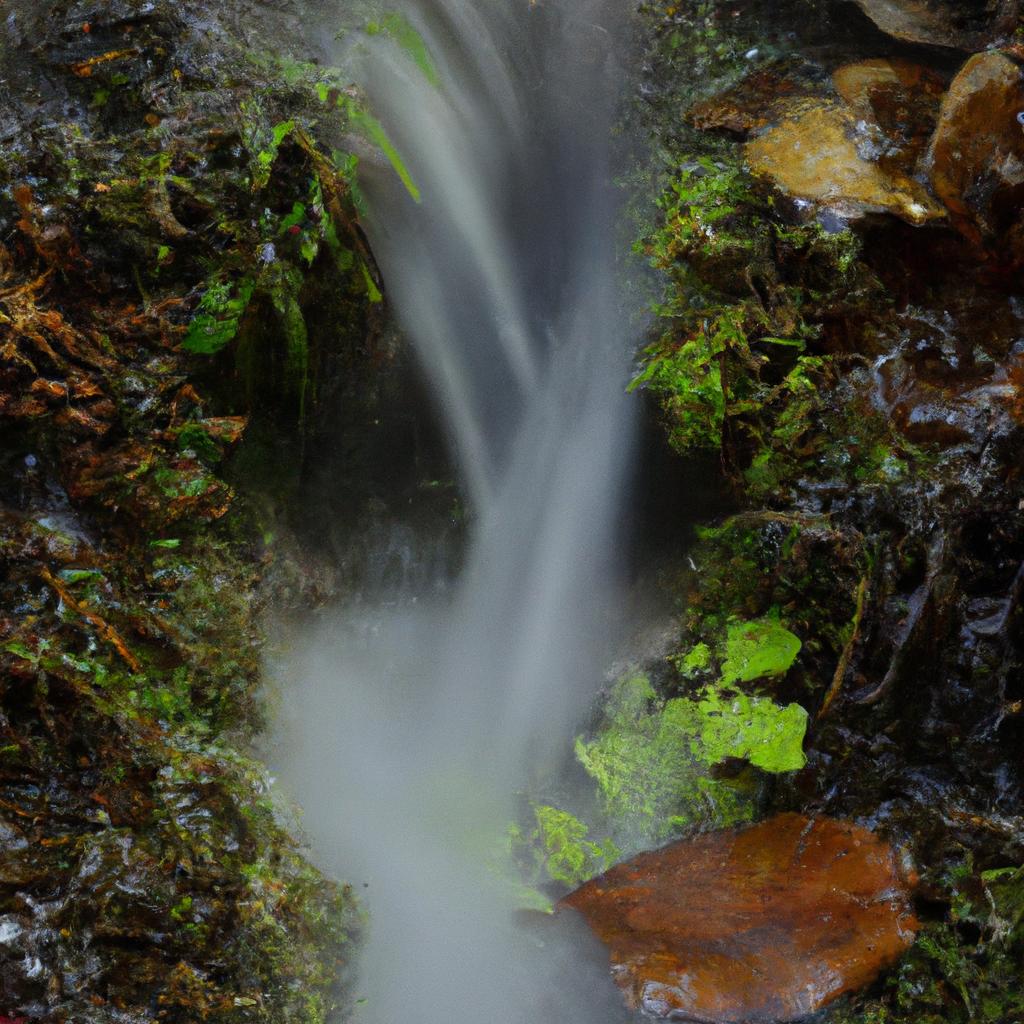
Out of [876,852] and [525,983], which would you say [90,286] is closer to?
[525,983]

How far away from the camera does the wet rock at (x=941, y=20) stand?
337 cm

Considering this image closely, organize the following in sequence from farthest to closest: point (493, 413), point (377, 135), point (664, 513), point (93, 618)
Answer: point (493, 413), point (664, 513), point (377, 135), point (93, 618)

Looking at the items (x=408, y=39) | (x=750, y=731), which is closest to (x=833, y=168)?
(x=408, y=39)

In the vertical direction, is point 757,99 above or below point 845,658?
above

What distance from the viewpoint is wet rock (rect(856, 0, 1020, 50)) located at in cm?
337

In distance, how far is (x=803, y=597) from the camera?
3221 millimetres

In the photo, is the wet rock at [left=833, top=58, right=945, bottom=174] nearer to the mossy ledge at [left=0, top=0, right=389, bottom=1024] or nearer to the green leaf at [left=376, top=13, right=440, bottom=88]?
the green leaf at [left=376, top=13, right=440, bottom=88]

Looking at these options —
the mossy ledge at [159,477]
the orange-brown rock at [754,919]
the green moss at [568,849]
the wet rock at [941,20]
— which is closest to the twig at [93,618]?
the mossy ledge at [159,477]

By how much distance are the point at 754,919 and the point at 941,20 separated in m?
3.64

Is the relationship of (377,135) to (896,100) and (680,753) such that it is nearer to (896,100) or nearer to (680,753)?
(896,100)

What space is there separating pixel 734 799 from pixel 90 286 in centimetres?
296

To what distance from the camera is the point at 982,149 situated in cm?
307

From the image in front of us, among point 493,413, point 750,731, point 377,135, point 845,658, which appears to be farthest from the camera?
point 493,413

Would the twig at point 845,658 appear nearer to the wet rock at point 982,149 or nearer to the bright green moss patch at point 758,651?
the bright green moss patch at point 758,651
